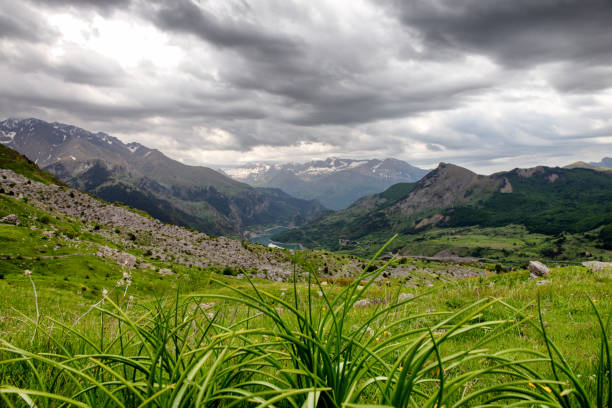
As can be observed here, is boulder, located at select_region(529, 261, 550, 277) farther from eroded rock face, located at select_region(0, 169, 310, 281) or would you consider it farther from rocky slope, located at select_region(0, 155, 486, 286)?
eroded rock face, located at select_region(0, 169, 310, 281)

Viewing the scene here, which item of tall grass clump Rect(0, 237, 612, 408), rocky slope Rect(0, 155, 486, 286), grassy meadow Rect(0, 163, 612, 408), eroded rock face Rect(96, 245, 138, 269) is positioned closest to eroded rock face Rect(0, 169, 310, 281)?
rocky slope Rect(0, 155, 486, 286)

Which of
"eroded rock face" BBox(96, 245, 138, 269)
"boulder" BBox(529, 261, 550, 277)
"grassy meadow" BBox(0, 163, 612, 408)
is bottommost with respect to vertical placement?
"eroded rock face" BBox(96, 245, 138, 269)

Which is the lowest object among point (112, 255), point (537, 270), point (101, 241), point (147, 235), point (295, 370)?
point (112, 255)

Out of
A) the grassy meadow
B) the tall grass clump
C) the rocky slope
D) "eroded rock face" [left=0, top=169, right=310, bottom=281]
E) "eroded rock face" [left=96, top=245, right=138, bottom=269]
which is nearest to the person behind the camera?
the tall grass clump

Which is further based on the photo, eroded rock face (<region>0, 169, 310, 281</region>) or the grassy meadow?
eroded rock face (<region>0, 169, 310, 281</region>)

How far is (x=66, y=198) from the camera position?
7338 centimetres

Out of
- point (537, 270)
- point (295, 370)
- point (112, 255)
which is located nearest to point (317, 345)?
point (295, 370)

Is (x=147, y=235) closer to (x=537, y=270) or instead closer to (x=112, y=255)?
(x=112, y=255)

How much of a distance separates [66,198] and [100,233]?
22.4 metres

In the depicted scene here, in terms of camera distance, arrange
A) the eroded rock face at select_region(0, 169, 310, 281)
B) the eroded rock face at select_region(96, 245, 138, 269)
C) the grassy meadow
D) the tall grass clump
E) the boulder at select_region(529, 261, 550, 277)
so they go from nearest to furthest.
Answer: the tall grass clump → the grassy meadow → the boulder at select_region(529, 261, 550, 277) → the eroded rock face at select_region(96, 245, 138, 269) → the eroded rock face at select_region(0, 169, 310, 281)

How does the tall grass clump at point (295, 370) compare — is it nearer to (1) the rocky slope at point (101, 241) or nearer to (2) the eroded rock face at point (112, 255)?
(1) the rocky slope at point (101, 241)

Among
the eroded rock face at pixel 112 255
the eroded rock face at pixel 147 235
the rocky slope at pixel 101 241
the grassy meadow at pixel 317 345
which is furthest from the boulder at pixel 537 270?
the eroded rock face at pixel 147 235

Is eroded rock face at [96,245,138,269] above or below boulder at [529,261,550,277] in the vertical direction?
below

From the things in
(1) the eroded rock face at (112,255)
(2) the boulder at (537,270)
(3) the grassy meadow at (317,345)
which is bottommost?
(1) the eroded rock face at (112,255)
